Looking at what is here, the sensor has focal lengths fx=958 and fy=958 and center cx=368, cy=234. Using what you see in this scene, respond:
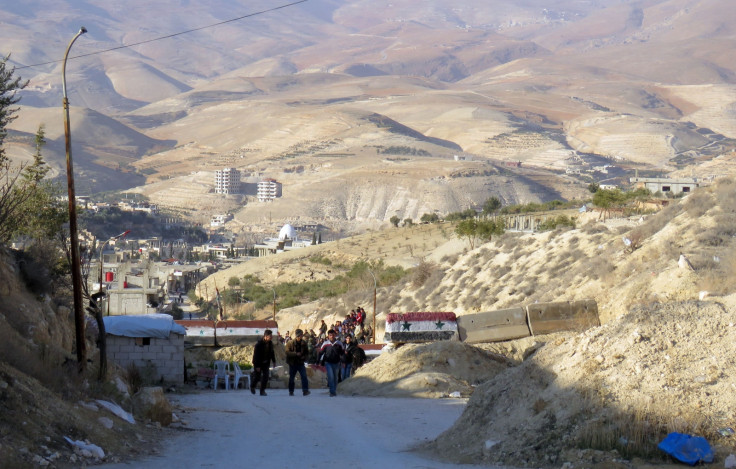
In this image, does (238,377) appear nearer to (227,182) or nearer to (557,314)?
(557,314)

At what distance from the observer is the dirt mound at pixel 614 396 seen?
7.77 metres

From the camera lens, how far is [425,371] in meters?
16.2

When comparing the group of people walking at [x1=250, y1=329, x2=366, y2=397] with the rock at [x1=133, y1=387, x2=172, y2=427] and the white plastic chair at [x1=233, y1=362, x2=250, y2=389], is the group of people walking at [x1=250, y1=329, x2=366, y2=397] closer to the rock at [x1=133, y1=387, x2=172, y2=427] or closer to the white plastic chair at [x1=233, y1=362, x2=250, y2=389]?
the white plastic chair at [x1=233, y1=362, x2=250, y2=389]

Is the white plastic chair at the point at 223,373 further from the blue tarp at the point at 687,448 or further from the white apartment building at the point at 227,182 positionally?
the white apartment building at the point at 227,182

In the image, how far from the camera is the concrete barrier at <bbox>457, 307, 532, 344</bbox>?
21.6 m

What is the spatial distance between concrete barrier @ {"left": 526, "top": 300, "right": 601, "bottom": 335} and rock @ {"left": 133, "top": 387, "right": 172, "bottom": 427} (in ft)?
37.8

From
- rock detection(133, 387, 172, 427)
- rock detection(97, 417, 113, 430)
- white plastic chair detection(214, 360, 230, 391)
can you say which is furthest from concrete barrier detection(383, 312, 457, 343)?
rock detection(97, 417, 113, 430)

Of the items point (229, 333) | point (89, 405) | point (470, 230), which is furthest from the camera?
point (470, 230)

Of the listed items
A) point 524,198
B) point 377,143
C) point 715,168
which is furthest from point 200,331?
point 377,143

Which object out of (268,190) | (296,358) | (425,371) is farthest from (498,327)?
(268,190)

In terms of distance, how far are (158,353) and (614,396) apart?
1069 centimetres

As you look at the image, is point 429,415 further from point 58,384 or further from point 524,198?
point 524,198

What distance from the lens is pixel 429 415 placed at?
39.8 ft

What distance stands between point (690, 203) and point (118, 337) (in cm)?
1642
